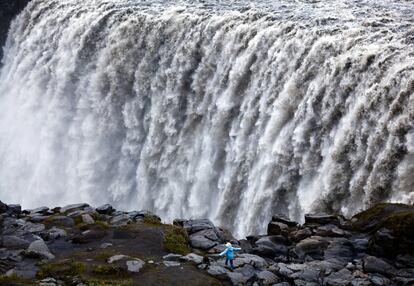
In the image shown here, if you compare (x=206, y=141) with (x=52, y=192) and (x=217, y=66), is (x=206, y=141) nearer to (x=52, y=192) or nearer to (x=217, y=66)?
(x=217, y=66)

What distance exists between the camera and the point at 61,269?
14.0m

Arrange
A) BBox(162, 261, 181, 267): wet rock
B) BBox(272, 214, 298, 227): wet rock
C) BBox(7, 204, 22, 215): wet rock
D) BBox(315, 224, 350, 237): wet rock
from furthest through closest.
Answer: BBox(7, 204, 22, 215): wet rock
BBox(272, 214, 298, 227): wet rock
BBox(315, 224, 350, 237): wet rock
BBox(162, 261, 181, 267): wet rock

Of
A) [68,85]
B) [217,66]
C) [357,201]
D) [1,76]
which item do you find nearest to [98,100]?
[68,85]

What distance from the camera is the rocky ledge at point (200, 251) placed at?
1341 centimetres

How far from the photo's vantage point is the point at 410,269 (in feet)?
43.7

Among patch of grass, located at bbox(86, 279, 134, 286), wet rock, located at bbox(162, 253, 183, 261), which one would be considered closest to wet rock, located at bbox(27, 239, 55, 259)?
patch of grass, located at bbox(86, 279, 134, 286)

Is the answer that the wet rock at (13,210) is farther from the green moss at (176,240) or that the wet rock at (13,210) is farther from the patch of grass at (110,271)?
the patch of grass at (110,271)

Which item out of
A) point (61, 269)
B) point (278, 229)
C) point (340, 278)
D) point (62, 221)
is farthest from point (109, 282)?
point (278, 229)

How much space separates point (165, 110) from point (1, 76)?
72.9 ft

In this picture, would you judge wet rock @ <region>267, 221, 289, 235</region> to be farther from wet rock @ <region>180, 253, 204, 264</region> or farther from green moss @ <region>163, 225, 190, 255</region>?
wet rock @ <region>180, 253, 204, 264</region>

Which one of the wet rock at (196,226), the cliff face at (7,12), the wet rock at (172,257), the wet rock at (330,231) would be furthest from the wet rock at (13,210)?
the cliff face at (7,12)

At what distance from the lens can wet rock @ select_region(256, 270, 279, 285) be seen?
13.3 m

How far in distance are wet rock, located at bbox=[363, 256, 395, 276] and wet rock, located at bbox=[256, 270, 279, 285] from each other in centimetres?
231

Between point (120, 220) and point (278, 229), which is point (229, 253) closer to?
point (278, 229)
